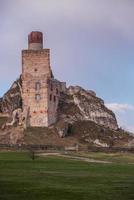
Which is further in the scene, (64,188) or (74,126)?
(74,126)

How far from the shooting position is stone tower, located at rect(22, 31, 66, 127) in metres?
140

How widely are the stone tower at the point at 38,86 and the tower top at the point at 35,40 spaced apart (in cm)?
342

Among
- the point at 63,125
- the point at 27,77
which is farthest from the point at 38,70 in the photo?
the point at 63,125

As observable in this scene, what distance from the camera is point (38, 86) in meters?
140

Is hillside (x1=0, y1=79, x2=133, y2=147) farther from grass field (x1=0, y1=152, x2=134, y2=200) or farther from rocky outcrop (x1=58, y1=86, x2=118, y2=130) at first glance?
grass field (x1=0, y1=152, x2=134, y2=200)

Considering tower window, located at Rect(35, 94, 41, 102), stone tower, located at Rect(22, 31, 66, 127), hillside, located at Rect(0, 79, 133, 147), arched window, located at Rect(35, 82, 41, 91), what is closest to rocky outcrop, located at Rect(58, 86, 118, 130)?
hillside, located at Rect(0, 79, 133, 147)

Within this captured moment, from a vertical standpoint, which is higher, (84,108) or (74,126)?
(84,108)

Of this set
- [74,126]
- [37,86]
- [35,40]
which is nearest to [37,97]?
[37,86]

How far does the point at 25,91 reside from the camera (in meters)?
142

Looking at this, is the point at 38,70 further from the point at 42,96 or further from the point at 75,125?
the point at 75,125

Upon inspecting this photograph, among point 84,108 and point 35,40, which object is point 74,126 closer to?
point 84,108

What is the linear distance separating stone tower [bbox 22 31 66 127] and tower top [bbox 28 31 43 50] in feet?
11.2

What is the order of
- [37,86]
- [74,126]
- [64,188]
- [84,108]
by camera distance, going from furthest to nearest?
[84,108] < [74,126] < [37,86] < [64,188]

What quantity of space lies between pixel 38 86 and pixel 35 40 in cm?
1248
